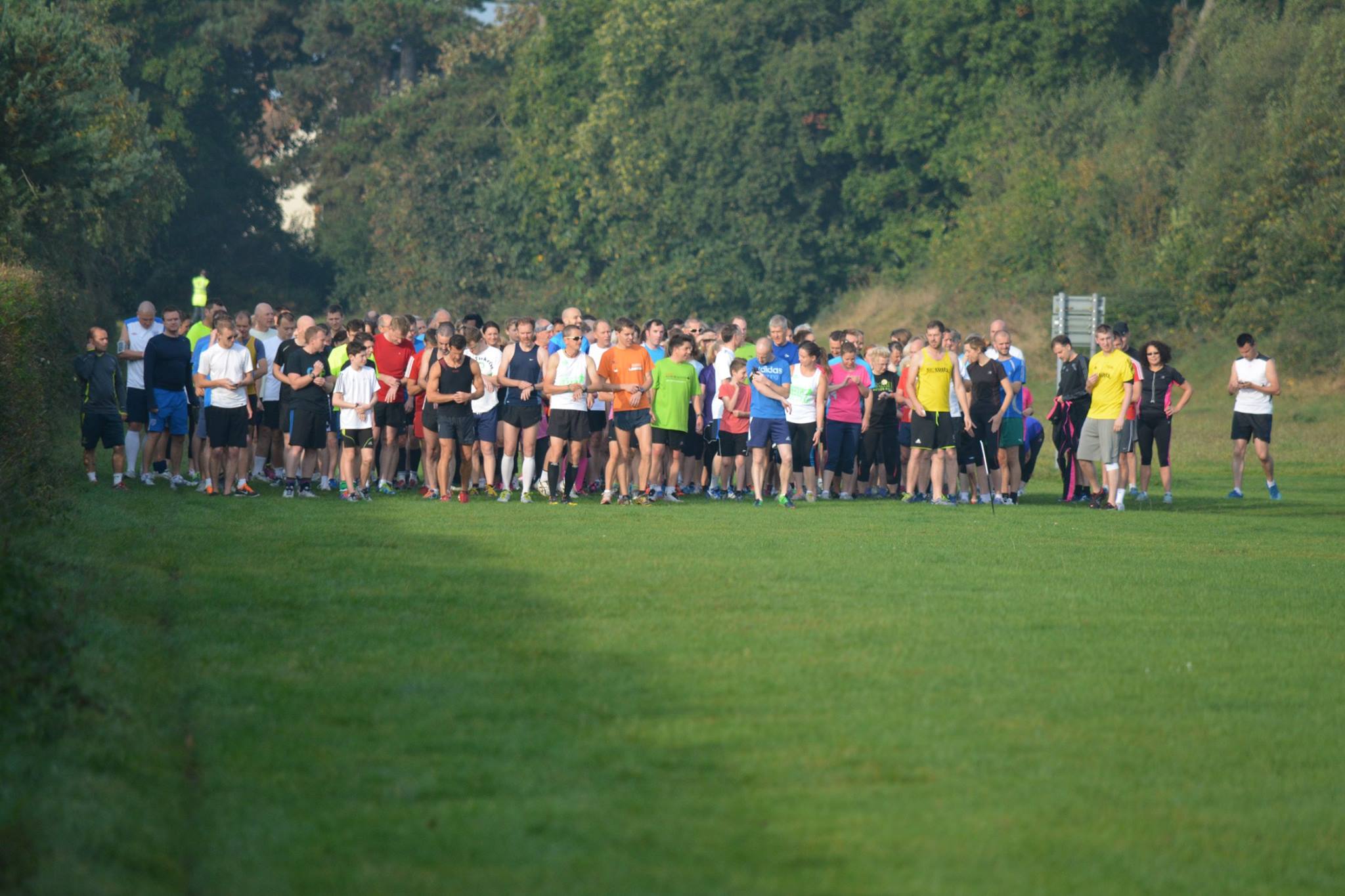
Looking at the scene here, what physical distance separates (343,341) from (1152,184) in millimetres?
35722

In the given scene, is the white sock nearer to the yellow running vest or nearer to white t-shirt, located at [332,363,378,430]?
white t-shirt, located at [332,363,378,430]

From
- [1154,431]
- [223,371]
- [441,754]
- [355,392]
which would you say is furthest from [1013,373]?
[441,754]

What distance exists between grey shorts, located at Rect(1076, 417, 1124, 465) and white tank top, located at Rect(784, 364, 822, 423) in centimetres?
324

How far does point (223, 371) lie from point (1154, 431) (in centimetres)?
1099

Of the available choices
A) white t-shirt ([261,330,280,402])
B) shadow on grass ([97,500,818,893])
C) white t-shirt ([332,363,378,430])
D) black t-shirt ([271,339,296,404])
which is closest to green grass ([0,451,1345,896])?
shadow on grass ([97,500,818,893])

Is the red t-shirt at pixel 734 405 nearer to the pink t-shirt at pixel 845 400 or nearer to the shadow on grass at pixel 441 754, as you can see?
the pink t-shirt at pixel 845 400

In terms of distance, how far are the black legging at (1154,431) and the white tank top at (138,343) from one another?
11643 mm

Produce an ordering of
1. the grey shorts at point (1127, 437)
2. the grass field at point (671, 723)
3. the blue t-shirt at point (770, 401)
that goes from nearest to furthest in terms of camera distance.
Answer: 1. the grass field at point (671, 723)
2. the blue t-shirt at point (770, 401)
3. the grey shorts at point (1127, 437)

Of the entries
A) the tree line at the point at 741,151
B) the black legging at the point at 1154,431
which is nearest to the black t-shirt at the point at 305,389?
the black legging at the point at 1154,431

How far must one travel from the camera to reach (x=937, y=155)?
62.1 metres

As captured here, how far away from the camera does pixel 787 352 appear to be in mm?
20609

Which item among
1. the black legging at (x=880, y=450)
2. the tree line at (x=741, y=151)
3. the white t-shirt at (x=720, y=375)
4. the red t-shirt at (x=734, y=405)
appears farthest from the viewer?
the tree line at (x=741, y=151)

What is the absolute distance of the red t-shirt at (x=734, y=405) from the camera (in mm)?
20438

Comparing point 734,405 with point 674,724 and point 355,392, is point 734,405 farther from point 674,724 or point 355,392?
point 674,724
